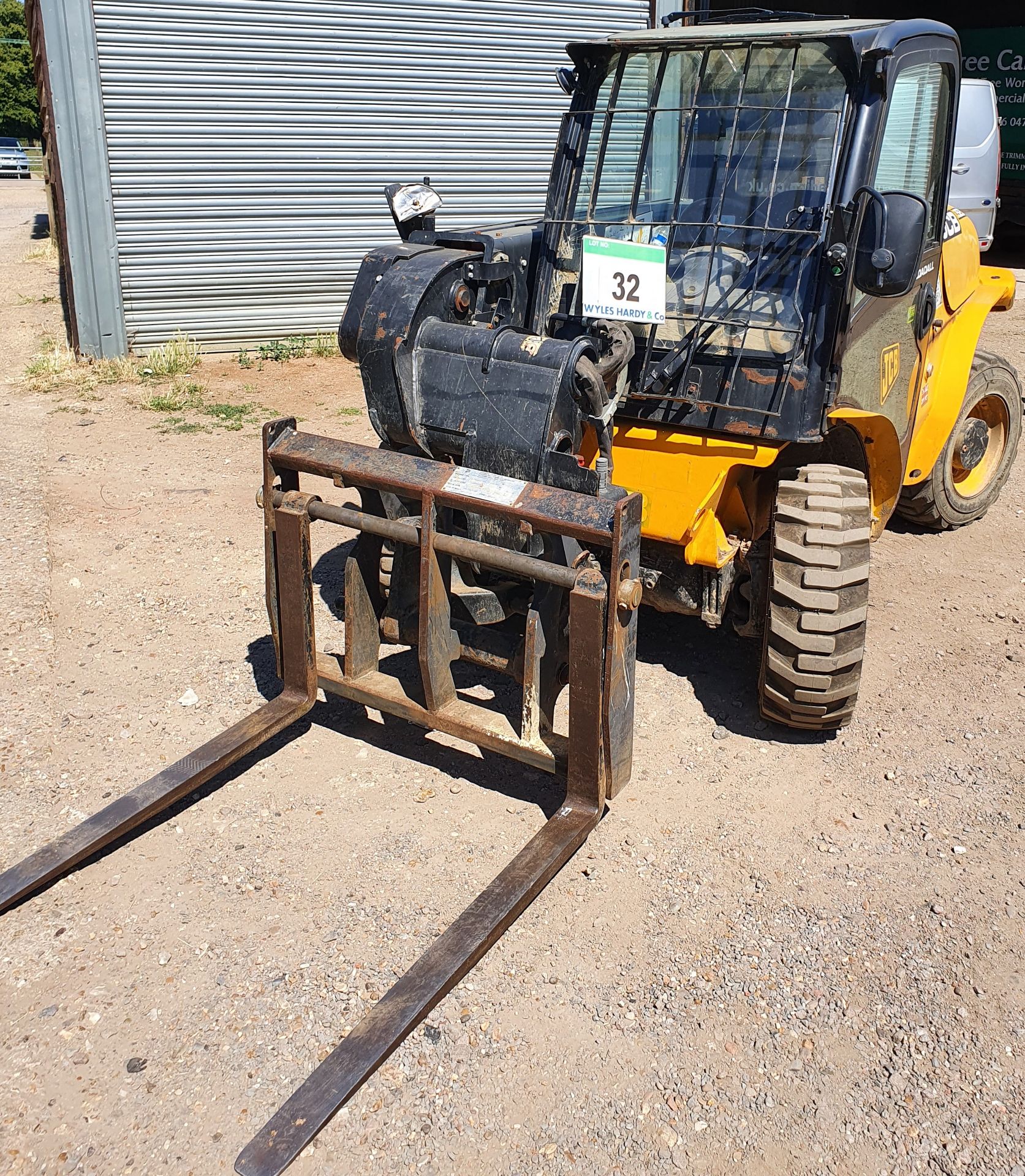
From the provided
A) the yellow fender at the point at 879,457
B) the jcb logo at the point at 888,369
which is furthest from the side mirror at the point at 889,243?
the jcb logo at the point at 888,369

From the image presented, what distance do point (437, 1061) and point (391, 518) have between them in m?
2.13

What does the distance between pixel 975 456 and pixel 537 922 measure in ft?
14.6

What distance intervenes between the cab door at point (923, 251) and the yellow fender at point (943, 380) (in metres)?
0.25

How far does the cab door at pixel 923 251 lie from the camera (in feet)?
14.1

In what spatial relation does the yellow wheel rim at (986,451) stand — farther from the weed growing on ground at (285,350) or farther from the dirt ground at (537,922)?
the weed growing on ground at (285,350)

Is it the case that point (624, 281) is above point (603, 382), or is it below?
above

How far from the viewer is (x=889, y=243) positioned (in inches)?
153

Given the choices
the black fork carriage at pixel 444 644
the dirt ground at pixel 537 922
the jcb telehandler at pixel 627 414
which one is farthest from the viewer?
the jcb telehandler at pixel 627 414

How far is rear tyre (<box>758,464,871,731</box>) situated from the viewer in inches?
163

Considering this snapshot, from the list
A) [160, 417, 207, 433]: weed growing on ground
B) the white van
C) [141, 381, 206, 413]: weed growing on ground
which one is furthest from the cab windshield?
the white van

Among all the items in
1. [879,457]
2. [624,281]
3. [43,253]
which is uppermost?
[624,281]

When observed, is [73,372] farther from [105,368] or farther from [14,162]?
[14,162]

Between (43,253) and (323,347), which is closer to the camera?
(323,347)

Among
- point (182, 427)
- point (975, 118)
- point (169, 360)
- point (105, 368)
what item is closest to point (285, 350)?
point (169, 360)
